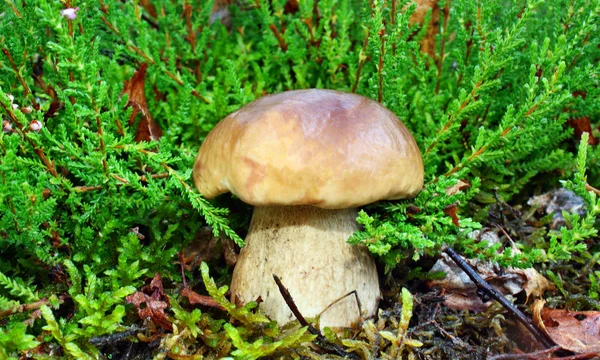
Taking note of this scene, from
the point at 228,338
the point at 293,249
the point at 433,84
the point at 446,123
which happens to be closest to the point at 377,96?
the point at 446,123

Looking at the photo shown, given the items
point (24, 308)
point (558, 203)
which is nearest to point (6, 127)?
point (24, 308)

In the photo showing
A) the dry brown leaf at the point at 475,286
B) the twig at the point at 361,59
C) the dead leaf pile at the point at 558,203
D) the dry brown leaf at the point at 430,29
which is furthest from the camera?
the dry brown leaf at the point at 430,29

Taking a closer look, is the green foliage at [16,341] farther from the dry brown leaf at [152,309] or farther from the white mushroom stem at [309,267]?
the white mushroom stem at [309,267]

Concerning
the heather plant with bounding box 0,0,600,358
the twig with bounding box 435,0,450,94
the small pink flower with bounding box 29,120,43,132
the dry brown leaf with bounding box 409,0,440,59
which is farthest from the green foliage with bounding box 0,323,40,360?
the dry brown leaf with bounding box 409,0,440,59

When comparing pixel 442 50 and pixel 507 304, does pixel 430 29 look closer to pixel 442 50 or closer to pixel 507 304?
pixel 442 50

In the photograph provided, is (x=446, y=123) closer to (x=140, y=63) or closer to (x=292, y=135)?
(x=292, y=135)

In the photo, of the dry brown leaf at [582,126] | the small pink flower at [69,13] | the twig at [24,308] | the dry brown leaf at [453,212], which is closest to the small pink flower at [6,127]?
the small pink flower at [69,13]

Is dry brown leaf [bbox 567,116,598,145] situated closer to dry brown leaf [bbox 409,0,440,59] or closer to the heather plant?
the heather plant

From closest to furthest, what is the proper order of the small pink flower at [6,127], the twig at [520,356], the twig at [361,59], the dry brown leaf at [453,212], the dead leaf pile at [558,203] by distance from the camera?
the twig at [520,356]
the small pink flower at [6,127]
the dry brown leaf at [453,212]
the twig at [361,59]
the dead leaf pile at [558,203]

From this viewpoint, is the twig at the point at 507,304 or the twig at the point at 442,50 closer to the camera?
the twig at the point at 507,304
